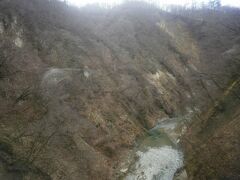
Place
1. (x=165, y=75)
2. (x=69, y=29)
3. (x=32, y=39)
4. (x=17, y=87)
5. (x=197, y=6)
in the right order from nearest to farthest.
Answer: (x=17, y=87) < (x=32, y=39) < (x=69, y=29) < (x=165, y=75) < (x=197, y=6)

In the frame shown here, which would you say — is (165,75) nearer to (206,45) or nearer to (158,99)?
(158,99)

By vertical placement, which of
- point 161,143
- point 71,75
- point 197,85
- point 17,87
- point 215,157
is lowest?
point 197,85

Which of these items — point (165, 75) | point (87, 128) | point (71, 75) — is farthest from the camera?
point (165, 75)

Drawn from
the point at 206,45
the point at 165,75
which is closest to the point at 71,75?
the point at 165,75

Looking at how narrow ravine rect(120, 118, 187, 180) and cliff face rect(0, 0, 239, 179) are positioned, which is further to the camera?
narrow ravine rect(120, 118, 187, 180)

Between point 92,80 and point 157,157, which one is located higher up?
point 92,80
